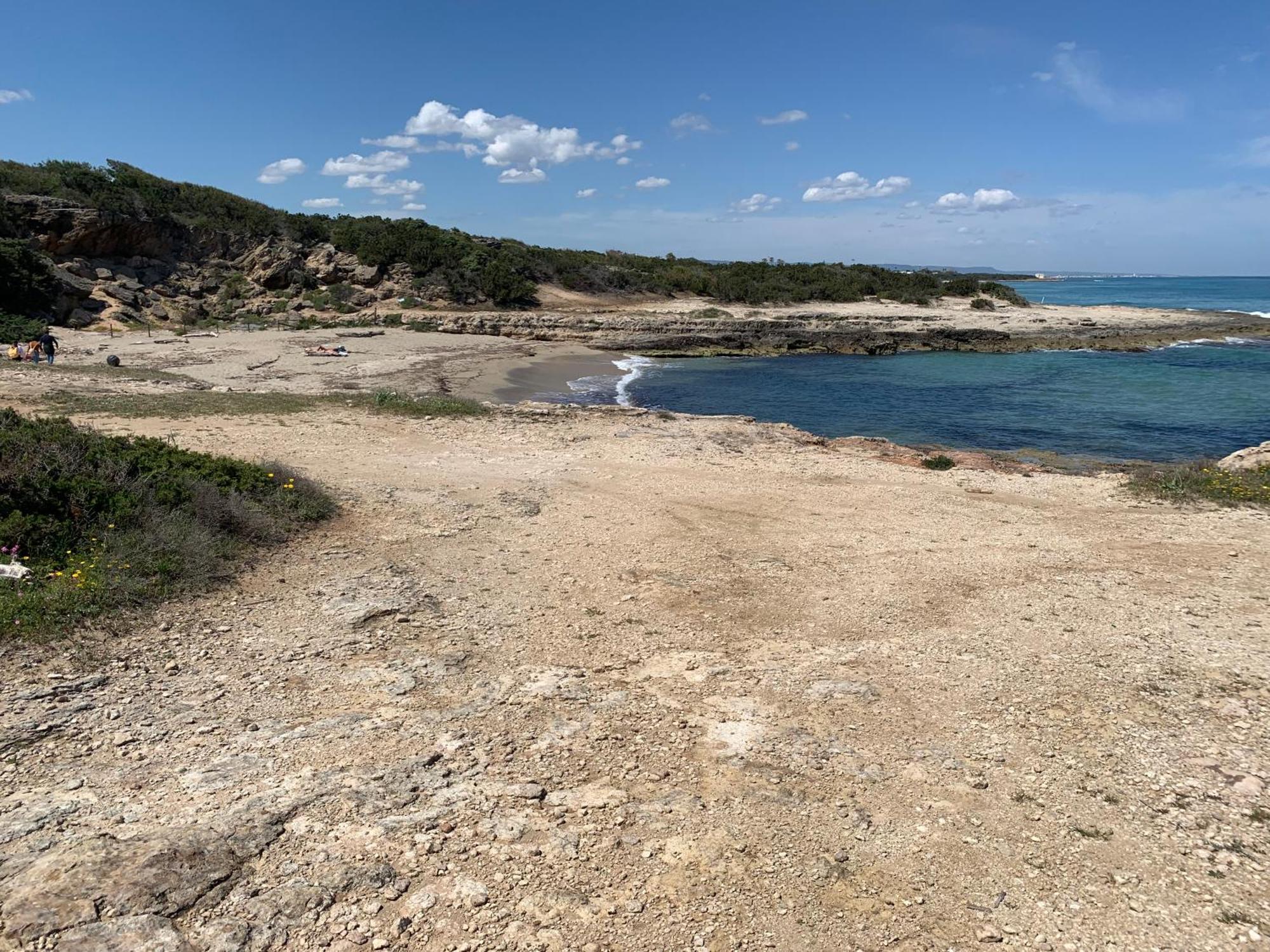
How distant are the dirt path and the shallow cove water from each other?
12379 mm

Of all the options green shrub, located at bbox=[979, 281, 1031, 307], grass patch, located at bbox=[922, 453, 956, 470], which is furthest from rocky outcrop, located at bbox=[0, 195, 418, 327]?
green shrub, located at bbox=[979, 281, 1031, 307]

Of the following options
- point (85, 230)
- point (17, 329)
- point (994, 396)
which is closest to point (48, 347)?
point (17, 329)

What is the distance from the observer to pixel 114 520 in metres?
7.23

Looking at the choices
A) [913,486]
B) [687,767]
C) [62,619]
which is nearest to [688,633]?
[687,767]

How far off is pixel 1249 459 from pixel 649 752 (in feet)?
46.5

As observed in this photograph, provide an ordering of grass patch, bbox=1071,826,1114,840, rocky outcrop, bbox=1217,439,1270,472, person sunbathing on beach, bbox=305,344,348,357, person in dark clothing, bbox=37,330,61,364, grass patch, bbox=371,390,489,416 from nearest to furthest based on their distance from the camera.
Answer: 1. grass patch, bbox=1071,826,1114,840
2. rocky outcrop, bbox=1217,439,1270,472
3. grass patch, bbox=371,390,489,416
4. person in dark clothing, bbox=37,330,61,364
5. person sunbathing on beach, bbox=305,344,348,357

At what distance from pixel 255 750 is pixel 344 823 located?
1.00 m

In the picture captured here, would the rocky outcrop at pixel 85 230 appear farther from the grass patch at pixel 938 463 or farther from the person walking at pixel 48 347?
the grass patch at pixel 938 463

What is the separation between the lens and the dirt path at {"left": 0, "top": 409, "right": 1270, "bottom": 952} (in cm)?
361

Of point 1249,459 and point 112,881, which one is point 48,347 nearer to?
point 112,881

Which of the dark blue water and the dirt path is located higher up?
the dark blue water

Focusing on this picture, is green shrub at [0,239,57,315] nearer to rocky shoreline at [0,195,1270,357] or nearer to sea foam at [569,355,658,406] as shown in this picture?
rocky shoreline at [0,195,1270,357]

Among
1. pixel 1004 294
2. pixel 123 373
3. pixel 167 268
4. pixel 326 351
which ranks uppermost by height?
pixel 1004 294

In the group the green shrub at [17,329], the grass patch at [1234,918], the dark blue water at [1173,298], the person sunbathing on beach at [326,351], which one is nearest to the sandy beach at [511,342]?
the person sunbathing on beach at [326,351]
